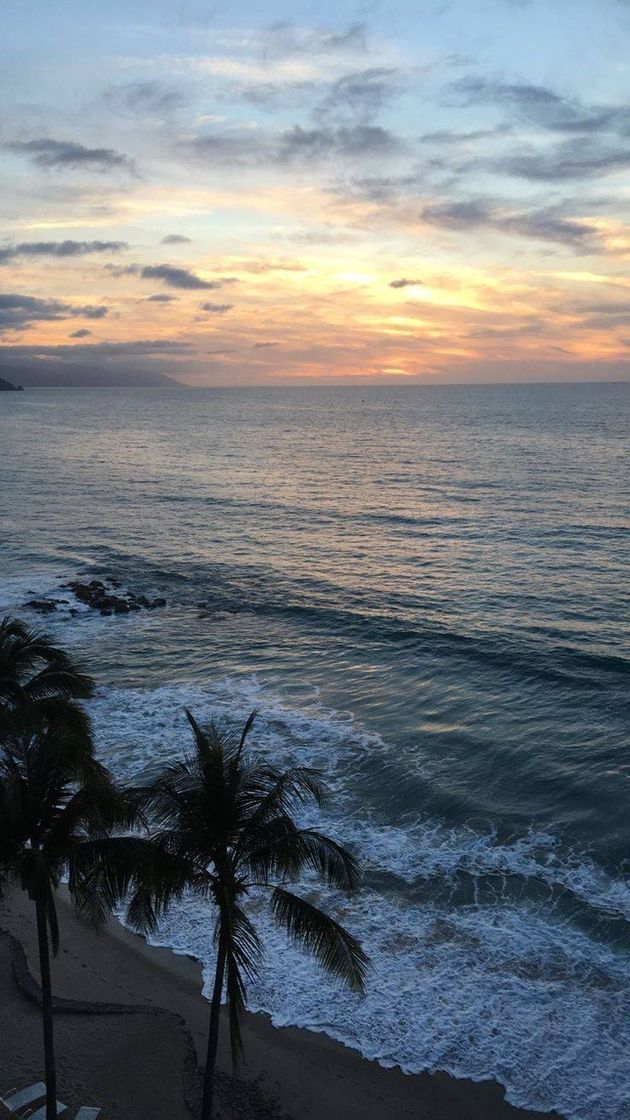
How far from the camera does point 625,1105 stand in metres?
20.1

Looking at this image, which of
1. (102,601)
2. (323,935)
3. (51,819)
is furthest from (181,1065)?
(102,601)

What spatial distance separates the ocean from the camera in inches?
914

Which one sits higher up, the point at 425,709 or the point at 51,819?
the point at 51,819

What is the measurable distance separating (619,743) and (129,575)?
42.8m

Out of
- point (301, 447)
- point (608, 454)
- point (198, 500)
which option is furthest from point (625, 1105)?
point (301, 447)

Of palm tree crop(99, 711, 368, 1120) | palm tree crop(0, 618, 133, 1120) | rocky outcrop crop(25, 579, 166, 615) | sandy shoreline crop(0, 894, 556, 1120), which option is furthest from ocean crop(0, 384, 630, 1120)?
palm tree crop(0, 618, 133, 1120)

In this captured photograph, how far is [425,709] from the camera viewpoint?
41281 millimetres

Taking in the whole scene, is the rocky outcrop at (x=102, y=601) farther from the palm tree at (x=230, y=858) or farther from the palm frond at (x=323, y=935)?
the palm frond at (x=323, y=935)

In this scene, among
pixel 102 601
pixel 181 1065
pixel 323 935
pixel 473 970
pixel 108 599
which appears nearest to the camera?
pixel 323 935

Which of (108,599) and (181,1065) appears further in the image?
(108,599)

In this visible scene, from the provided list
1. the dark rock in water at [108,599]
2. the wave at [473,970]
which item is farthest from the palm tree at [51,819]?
the dark rock in water at [108,599]

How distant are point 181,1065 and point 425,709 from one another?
23.0m

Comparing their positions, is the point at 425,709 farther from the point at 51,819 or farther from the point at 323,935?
the point at 51,819

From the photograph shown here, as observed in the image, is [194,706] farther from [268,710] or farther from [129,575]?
[129,575]
